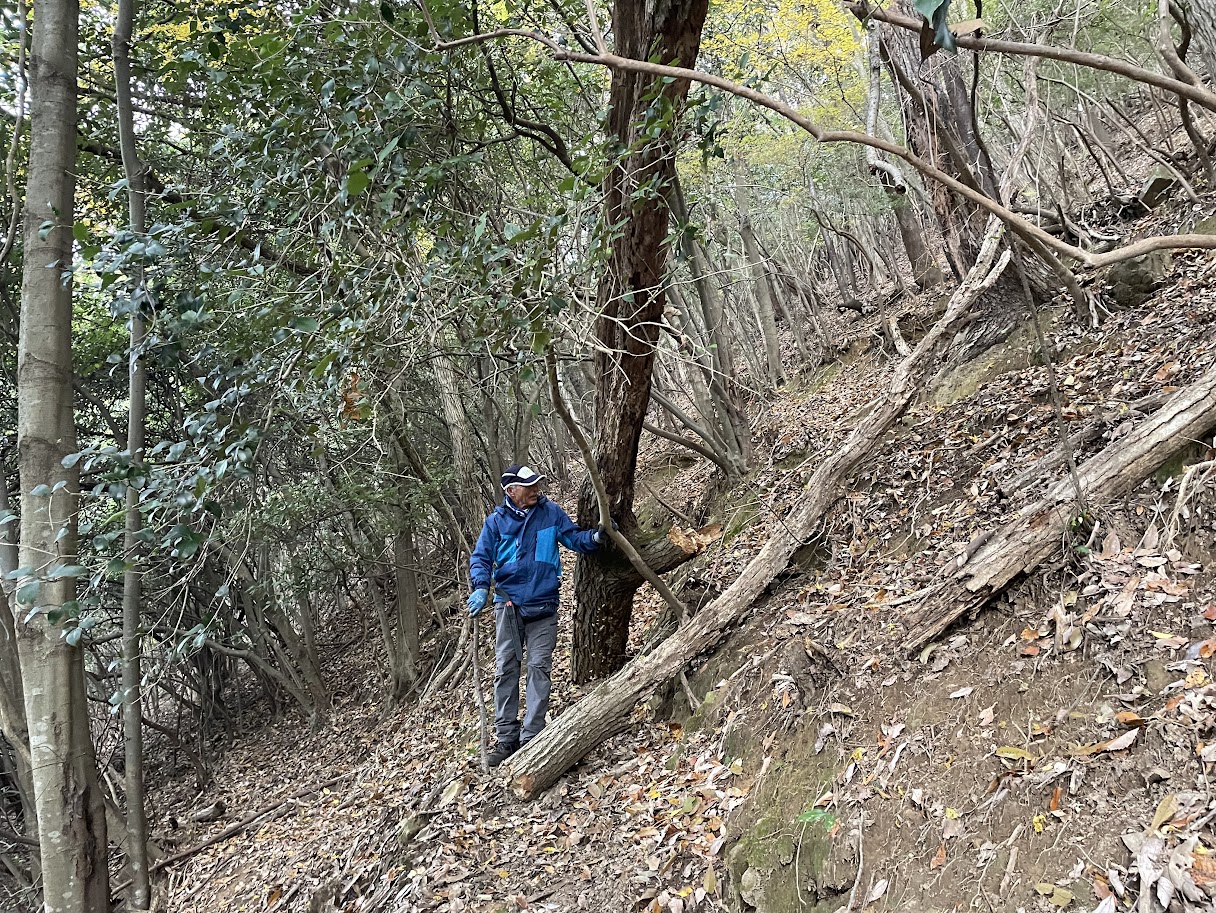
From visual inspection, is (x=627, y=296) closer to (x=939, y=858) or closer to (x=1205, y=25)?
(x=939, y=858)

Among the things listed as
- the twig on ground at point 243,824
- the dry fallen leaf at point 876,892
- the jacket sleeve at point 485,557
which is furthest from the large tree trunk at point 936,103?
the twig on ground at point 243,824

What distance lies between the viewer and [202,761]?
33.3ft

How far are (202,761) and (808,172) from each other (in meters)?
16.0

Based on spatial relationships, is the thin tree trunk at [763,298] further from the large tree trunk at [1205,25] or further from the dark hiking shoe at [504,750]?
the dark hiking shoe at [504,750]

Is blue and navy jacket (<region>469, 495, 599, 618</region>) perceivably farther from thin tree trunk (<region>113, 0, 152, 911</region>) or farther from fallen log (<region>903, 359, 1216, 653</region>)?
fallen log (<region>903, 359, 1216, 653</region>)

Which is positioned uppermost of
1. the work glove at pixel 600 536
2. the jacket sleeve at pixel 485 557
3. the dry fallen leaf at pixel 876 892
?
the jacket sleeve at pixel 485 557

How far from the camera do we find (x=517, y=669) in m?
5.05

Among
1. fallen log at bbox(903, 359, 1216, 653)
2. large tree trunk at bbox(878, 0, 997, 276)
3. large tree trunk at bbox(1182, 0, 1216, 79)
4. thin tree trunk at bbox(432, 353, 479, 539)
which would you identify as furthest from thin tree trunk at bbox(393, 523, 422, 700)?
large tree trunk at bbox(1182, 0, 1216, 79)

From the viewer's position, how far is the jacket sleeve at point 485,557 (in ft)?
16.5

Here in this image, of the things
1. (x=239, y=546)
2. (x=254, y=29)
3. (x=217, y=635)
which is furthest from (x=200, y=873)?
(x=254, y=29)

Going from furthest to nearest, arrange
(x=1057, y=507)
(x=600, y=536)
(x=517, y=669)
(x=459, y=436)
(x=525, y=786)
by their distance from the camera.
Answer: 1. (x=459, y=436)
2. (x=600, y=536)
3. (x=517, y=669)
4. (x=525, y=786)
5. (x=1057, y=507)

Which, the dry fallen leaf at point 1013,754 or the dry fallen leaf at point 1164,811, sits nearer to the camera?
the dry fallen leaf at point 1164,811

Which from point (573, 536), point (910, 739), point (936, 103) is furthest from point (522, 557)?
point (936, 103)

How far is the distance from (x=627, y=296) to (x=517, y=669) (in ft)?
10.4
